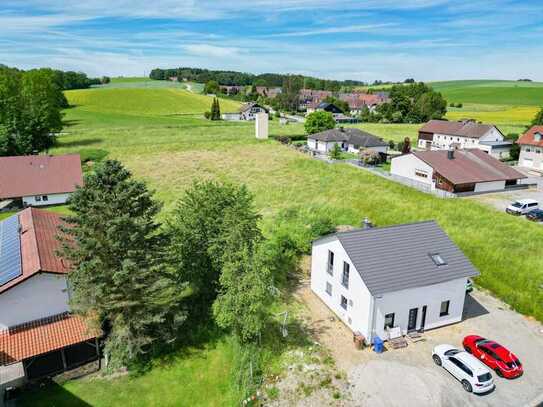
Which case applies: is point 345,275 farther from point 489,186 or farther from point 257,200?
point 489,186

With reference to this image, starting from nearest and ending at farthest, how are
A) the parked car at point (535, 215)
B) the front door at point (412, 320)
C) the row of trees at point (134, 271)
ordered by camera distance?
the row of trees at point (134, 271)
the front door at point (412, 320)
the parked car at point (535, 215)

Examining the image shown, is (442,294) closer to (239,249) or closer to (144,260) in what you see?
(239,249)

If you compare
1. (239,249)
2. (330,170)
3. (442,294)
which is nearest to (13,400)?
(239,249)

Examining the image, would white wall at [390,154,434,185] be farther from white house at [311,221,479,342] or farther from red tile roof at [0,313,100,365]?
red tile roof at [0,313,100,365]

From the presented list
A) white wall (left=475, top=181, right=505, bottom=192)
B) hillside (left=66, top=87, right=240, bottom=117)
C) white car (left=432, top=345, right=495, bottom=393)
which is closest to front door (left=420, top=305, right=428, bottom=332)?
white car (left=432, top=345, right=495, bottom=393)

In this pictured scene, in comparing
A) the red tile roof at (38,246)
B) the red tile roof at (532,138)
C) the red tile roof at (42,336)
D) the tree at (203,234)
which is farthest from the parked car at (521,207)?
the red tile roof at (38,246)

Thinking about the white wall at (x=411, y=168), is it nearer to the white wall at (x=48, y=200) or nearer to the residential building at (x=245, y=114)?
the white wall at (x=48, y=200)
